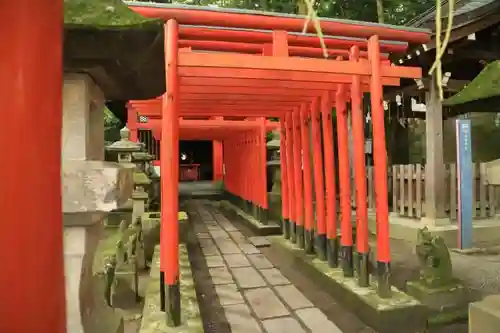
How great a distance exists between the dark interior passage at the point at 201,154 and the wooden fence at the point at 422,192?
17.1 m

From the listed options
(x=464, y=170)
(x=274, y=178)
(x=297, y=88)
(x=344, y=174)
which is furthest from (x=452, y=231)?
(x=274, y=178)

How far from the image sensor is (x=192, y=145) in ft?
82.3

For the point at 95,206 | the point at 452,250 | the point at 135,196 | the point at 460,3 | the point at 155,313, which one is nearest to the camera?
the point at 95,206

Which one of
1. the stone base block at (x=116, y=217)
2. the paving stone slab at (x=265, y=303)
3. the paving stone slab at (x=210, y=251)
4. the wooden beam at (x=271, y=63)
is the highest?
the wooden beam at (x=271, y=63)

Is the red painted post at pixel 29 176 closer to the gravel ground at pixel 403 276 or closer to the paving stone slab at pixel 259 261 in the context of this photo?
the gravel ground at pixel 403 276

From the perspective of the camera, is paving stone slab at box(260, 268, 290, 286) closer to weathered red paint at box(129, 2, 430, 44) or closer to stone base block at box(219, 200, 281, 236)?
stone base block at box(219, 200, 281, 236)

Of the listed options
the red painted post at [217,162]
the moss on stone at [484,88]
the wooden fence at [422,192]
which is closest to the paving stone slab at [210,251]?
the wooden fence at [422,192]

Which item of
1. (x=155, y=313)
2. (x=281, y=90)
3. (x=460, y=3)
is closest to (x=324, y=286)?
(x=155, y=313)

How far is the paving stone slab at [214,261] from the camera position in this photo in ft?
23.4

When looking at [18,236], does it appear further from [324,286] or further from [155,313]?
[324,286]

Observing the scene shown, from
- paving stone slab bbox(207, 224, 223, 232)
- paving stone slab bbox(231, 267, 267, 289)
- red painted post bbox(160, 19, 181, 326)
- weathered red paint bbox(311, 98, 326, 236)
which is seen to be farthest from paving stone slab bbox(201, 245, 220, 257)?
red painted post bbox(160, 19, 181, 326)

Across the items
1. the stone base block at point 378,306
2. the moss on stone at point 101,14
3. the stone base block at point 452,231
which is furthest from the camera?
the stone base block at point 452,231

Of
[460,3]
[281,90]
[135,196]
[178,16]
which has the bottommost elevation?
[135,196]

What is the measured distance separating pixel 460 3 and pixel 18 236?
1094 centimetres
